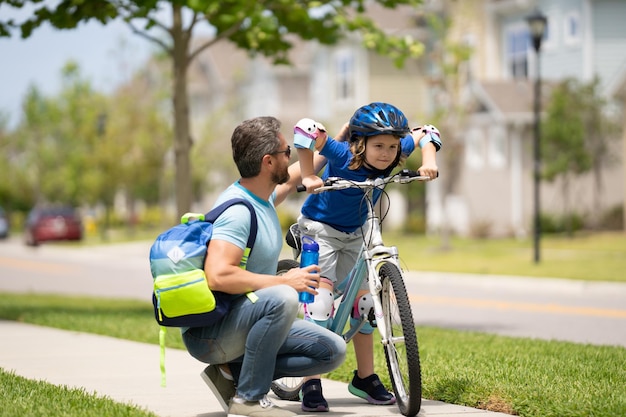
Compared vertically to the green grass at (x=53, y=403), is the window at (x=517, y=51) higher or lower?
higher

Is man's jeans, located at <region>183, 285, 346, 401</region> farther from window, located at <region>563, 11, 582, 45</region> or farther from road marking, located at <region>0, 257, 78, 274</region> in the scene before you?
window, located at <region>563, 11, 582, 45</region>

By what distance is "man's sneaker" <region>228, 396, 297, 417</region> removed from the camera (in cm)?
595

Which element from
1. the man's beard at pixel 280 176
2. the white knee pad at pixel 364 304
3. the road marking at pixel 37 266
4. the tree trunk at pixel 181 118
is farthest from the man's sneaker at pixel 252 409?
the road marking at pixel 37 266

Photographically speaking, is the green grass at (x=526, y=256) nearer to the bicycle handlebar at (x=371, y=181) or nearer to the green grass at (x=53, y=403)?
the bicycle handlebar at (x=371, y=181)

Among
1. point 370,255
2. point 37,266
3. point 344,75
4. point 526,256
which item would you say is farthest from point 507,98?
point 370,255

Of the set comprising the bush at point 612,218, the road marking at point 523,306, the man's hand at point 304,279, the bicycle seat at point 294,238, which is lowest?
the bush at point 612,218

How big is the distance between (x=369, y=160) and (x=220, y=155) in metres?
45.4

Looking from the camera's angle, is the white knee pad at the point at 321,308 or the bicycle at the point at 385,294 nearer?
the bicycle at the point at 385,294

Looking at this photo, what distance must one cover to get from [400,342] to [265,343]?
80cm

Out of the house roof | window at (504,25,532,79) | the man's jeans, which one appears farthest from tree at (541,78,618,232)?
the man's jeans

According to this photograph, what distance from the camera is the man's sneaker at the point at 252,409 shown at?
595 centimetres

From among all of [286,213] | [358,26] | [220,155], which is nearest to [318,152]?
[358,26]

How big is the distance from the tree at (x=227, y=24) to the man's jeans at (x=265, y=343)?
20.4 feet

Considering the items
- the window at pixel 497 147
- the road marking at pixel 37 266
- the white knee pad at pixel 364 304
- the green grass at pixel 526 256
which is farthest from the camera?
the window at pixel 497 147
